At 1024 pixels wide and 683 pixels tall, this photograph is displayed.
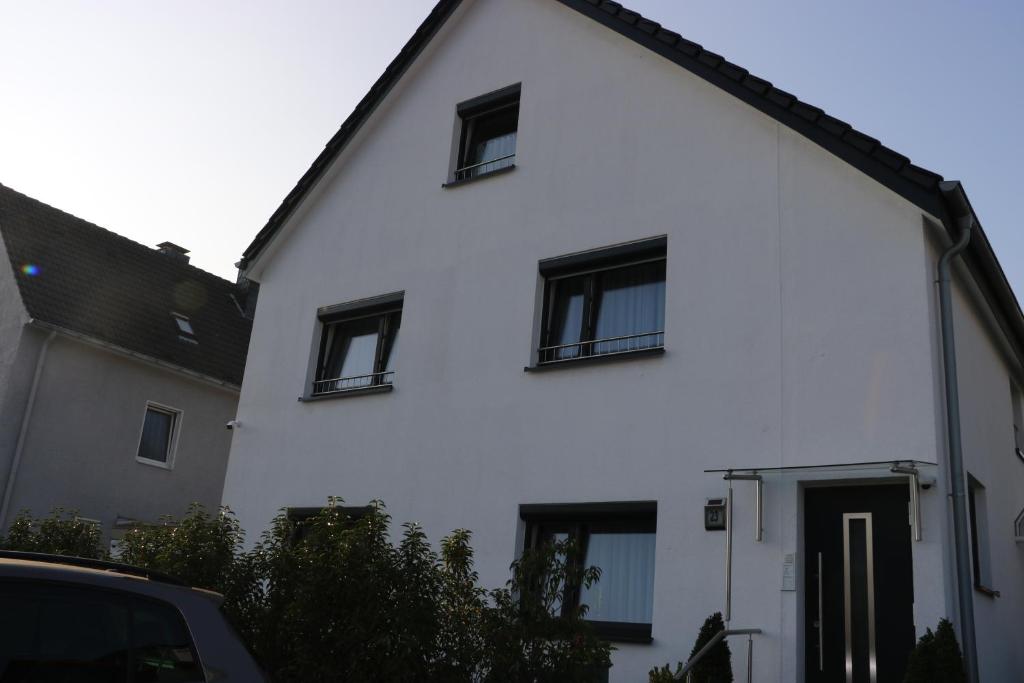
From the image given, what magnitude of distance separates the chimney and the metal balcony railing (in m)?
13.8

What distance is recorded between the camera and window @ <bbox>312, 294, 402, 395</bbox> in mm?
13516

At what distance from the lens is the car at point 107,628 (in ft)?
14.1

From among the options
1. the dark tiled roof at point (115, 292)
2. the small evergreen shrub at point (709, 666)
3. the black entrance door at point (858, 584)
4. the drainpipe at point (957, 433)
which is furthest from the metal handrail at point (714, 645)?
the dark tiled roof at point (115, 292)

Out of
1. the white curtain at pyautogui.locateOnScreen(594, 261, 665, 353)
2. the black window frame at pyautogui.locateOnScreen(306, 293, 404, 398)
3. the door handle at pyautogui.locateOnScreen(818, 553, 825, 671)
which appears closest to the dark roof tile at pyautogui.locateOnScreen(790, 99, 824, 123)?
the white curtain at pyautogui.locateOnScreen(594, 261, 665, 353)

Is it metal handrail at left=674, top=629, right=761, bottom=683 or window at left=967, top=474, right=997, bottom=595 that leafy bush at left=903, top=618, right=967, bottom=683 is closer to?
metal handrail at left=674, top=629, right=761, bottom=683

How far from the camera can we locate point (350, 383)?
1388cm

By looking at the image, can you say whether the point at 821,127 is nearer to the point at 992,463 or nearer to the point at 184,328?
the point at 992,463

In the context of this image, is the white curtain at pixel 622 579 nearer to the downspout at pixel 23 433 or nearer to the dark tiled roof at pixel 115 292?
the downspout at pixel 23 433

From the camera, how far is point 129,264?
23016mm

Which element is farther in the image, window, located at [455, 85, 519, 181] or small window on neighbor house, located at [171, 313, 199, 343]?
small window on neighbor house, located at [171, 313, 199, 343]

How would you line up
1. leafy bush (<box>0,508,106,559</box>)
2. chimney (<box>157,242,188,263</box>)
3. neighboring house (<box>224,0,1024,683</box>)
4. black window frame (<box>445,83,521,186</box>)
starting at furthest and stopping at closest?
chimney (<box>157,242,188,263</box>)
black window frame (<box>445,83,521,186</box>)
leafy bush (<box>0,508,106,559</box>)
neighboring house (<box>224,0,1024,683</box>)

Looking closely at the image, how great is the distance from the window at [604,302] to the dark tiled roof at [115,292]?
446 inches

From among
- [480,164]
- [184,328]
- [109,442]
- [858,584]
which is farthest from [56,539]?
[184,328]

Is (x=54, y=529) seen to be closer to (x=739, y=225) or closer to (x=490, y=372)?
(x=490, y=372)
